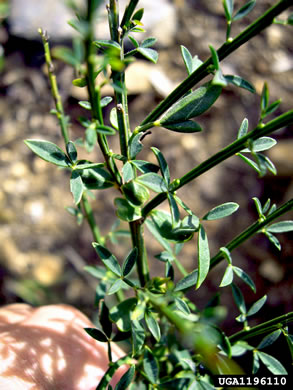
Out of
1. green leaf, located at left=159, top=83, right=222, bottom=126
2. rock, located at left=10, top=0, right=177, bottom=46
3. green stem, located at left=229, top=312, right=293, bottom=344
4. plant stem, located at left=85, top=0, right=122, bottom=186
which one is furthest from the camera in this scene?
rock, located at left=10, top=0, right=177, bottom=46

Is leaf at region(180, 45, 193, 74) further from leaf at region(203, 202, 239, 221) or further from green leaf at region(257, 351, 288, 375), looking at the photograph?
green leaf at region(257, 351, 288, 375)

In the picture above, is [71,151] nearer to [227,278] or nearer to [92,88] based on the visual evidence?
[92,88]

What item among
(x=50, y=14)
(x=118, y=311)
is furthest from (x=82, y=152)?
(x=118, y=311)

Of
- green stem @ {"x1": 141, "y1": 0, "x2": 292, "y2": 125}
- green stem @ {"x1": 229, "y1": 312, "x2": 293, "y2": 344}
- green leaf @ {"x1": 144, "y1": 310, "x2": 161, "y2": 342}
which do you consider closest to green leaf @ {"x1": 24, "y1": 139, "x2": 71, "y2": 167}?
green stem @ {"x1": 141, "y1": 0, "x2": 292, "y2": 125}

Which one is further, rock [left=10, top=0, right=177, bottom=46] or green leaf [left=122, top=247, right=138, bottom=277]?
rock [left=10, top=0, right=177, bottom=46]

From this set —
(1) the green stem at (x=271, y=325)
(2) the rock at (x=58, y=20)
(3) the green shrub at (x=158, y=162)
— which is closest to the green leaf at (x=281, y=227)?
(3) the green shrub at (x=158, y=162)

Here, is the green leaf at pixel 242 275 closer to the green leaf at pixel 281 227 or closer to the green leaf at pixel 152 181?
the green leaf at pixel 281 227

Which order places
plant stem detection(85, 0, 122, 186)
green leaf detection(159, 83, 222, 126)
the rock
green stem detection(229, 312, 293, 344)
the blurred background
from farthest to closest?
the rock
the blurred background
green stem detection(229, 312, 293, 344)
green leaf detection(159, 83, 222, 126)
plant stem detection(85, 0, 122, 186)

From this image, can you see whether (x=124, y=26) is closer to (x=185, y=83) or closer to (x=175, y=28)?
(x=185, y=83)

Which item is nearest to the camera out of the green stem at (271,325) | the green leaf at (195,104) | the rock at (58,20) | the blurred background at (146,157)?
the green leaf at (195,104)
